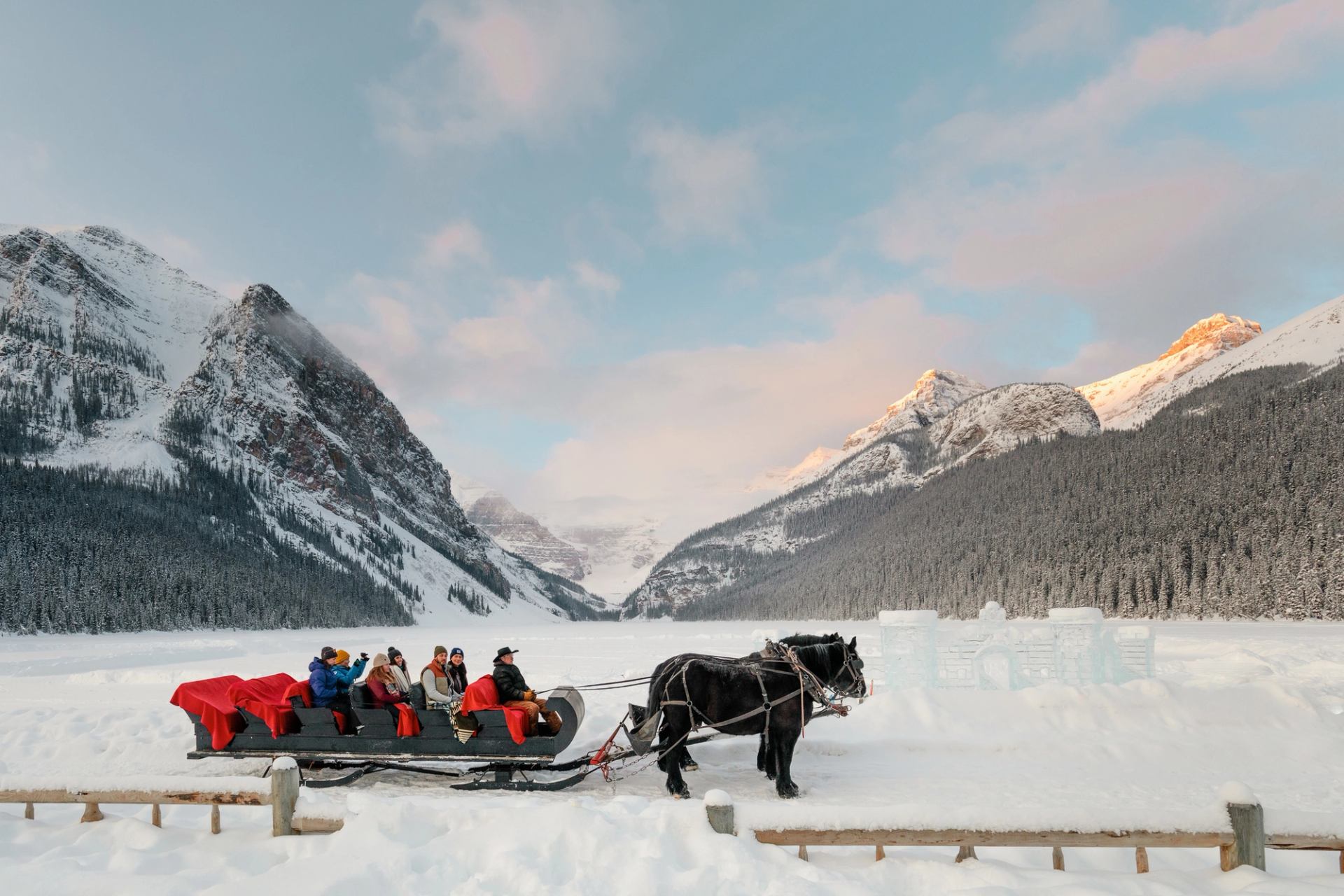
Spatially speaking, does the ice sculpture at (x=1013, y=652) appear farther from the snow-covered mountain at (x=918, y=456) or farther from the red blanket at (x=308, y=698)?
the snow-covered mountain at (x=918, y=456)

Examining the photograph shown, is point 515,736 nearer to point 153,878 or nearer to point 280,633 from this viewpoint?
point 153,878

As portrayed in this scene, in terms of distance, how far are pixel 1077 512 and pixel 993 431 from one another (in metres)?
83.3

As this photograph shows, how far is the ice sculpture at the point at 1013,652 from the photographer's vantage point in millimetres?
15672

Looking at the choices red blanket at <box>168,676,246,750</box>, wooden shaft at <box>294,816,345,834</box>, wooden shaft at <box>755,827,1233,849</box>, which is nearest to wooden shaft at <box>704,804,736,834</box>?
wooden shaft at <box>755,827,1233,849</box>

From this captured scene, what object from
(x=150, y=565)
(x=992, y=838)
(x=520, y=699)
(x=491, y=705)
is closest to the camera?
(x=992, y=838)

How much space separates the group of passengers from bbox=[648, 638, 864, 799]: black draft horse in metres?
1.48

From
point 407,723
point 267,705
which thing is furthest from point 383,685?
point 267,705

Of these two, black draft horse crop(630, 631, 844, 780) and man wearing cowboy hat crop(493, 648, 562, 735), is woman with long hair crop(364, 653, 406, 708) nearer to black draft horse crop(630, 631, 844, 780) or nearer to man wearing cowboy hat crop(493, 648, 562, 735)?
man wearing cowboy hat crop(493, 648, 562, 735)

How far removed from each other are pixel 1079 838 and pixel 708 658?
17.6 feet

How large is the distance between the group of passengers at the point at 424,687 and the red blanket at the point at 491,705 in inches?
4.2

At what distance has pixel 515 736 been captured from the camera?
8844 mm

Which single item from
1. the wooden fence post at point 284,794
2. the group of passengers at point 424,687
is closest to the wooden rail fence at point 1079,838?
the wooden fence post at point 284,794

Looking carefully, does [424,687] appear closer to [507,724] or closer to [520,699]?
[520,699]

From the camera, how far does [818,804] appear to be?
546 centimetres
